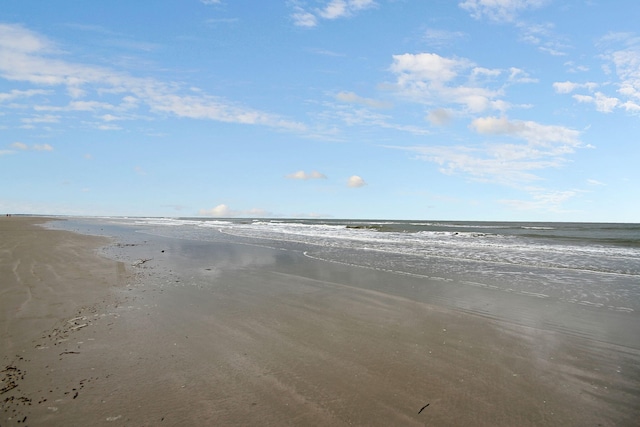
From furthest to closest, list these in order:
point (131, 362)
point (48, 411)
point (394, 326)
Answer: point (394, 326), point (131, 362), point (48, 411)

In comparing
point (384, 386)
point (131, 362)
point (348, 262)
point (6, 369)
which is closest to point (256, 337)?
point (131, 362)

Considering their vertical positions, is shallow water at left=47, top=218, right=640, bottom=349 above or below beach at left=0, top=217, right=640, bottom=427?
above

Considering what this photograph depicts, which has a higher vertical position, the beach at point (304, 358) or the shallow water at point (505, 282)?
the shallow water at point (505, 282)

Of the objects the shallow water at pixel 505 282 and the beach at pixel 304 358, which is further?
the shallow water at pixel 505 282

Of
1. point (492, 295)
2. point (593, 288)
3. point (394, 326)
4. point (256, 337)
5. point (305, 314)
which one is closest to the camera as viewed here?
point (256, 337)

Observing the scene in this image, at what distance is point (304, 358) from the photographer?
486cm

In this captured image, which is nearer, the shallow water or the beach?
the beach

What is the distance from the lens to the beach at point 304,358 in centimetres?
356

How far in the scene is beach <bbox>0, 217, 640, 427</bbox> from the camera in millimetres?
3561

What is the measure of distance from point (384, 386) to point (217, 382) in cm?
190

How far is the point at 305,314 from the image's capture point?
7121mm

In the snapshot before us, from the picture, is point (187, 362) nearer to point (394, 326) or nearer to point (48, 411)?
point (48, 411)

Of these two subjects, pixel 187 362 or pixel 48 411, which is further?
pixel 187 362

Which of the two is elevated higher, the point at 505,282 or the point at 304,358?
the point at 505,282
